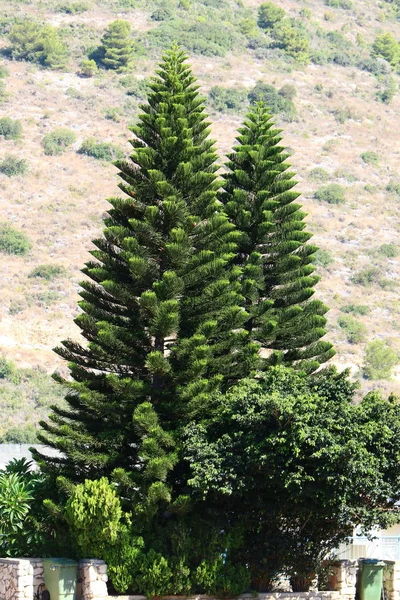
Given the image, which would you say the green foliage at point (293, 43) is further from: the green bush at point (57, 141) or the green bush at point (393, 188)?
the green bush at point (57, 141)

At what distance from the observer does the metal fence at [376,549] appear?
3180cm

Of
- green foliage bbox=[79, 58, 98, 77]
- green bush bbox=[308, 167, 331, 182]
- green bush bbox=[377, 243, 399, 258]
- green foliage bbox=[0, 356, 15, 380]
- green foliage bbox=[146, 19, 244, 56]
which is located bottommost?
green foliage bbox=[0, 356, 15, 380]

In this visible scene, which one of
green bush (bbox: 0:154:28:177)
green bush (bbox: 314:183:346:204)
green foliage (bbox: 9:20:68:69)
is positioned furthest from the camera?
green foliage (bbox: 9:20:68:69)

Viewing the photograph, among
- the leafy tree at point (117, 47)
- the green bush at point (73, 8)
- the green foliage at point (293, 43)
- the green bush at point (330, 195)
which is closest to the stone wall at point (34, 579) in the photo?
the green bush at point (330, 195)

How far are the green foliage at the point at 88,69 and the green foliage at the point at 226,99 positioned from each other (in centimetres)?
1411

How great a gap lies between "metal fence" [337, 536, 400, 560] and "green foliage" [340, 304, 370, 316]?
64.9 metres

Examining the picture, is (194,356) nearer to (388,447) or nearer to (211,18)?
(388,447)

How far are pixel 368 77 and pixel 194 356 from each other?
12655cm

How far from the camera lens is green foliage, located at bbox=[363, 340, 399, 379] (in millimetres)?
86875

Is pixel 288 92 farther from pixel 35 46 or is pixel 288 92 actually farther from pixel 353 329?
pixel 353 329

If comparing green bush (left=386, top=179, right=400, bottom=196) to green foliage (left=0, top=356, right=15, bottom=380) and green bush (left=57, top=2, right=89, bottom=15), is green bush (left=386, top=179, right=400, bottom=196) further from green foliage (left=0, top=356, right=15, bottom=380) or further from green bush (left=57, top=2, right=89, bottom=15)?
green foliage (left=0, top=356, right=15, bottom=380)

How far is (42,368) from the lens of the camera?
8219cm

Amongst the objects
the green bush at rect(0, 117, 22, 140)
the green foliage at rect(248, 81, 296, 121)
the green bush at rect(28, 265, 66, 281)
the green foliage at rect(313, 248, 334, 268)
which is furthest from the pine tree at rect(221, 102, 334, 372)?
the green foliage at rect(248, 81, 296, 121)

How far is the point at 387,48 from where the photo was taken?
15562 cm
